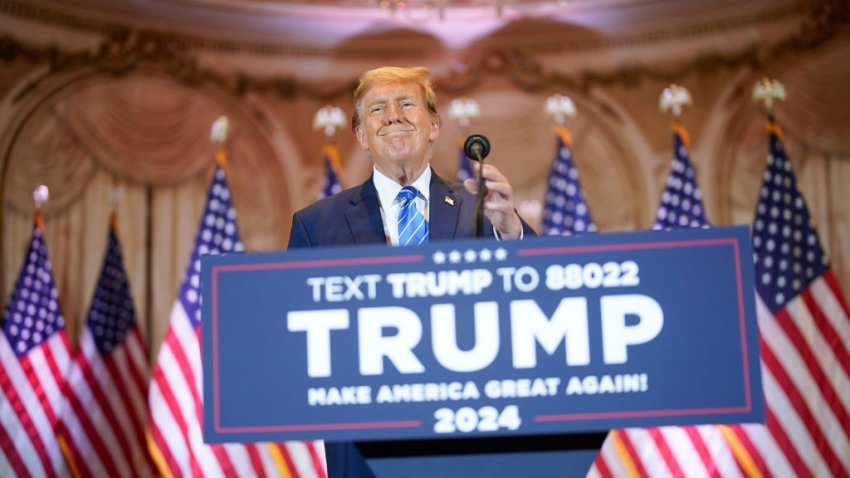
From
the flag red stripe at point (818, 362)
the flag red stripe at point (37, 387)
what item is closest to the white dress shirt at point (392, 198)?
the flag red stripe at point (818, 362)

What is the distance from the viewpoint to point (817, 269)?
16.3 ft

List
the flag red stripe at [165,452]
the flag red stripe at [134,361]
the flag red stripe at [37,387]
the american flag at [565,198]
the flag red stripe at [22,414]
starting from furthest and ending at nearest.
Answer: the flag red stripe at [134,361] < the american flag at [565,198] < the flag red stripe at [37,387] < the flag red stripe at [22,414] < the flag red stripe at [165,452]

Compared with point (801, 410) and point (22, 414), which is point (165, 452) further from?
point (801, 410)

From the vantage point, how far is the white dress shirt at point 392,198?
→ 2.14 meters

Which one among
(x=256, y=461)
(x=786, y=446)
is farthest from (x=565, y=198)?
(x=256, y=461)

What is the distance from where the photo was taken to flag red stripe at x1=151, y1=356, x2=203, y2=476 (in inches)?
201

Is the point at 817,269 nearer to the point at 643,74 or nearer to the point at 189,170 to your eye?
the point at 643,74

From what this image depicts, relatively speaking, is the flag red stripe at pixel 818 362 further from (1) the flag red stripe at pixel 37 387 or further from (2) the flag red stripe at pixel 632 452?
(1) the flag red stripe at pixel 37 387

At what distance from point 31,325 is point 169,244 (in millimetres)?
2023

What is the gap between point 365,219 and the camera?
212 centimetres

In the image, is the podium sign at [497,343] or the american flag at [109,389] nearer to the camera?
the podium sign at [497,343]

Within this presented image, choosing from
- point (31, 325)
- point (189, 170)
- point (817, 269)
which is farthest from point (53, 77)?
point (817, 269)

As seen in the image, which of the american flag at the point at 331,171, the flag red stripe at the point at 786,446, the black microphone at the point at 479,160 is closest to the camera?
the black microphone at the point at 479,160

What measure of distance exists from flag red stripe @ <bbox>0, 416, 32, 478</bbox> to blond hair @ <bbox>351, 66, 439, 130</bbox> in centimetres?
423
